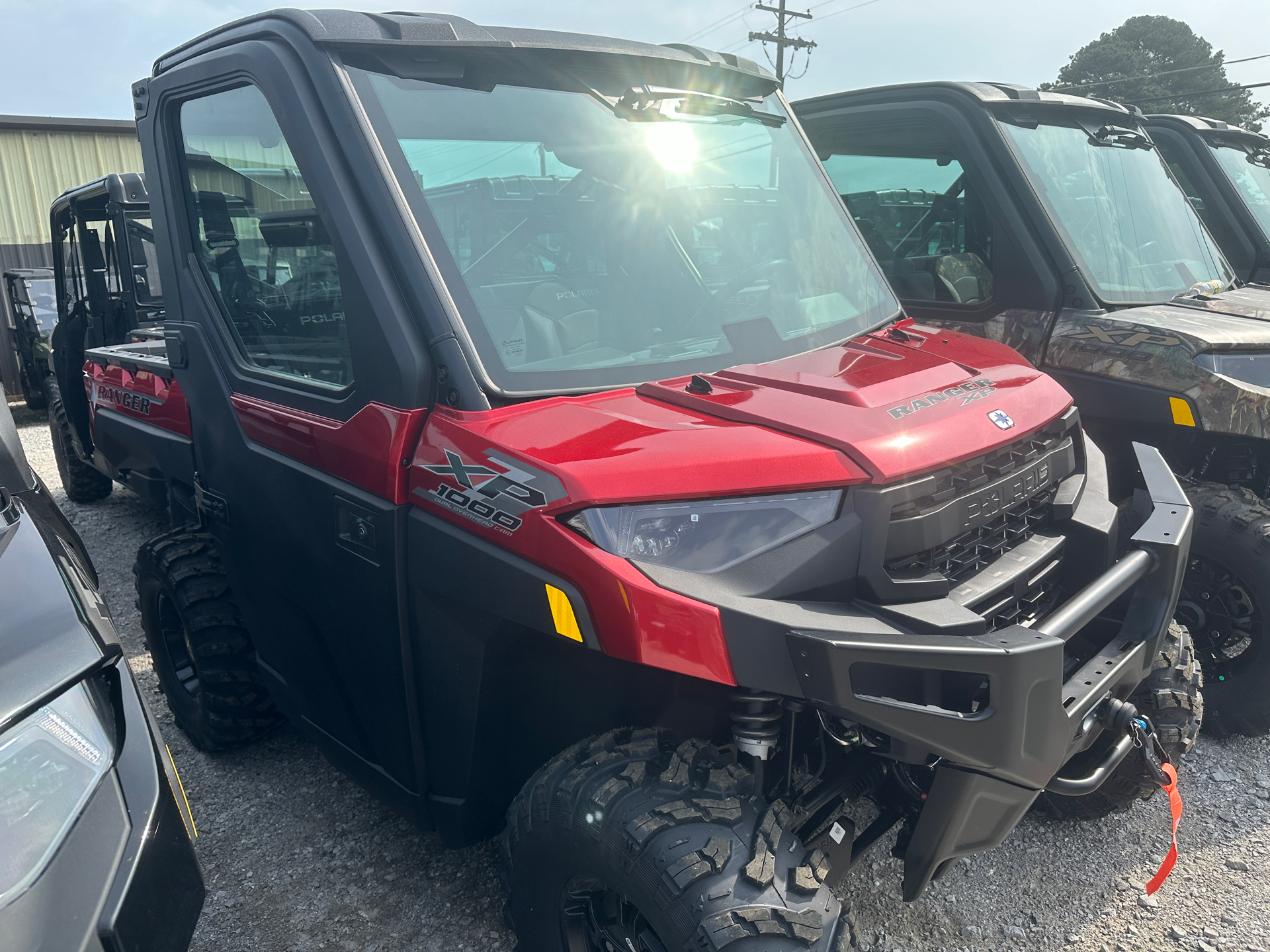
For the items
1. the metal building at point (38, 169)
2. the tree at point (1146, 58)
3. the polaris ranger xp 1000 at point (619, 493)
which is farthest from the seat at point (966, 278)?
the tree at point (1146, 58)

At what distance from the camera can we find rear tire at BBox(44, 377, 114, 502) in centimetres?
660

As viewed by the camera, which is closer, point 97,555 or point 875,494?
point 875,494

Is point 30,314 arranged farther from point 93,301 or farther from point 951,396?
point 951,396

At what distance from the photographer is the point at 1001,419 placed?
195 cm

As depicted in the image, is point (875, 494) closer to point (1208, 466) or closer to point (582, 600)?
point (582, 600)

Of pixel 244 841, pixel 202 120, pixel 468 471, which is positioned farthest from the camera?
pixel 244 841

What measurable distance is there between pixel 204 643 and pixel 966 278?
3.27 m

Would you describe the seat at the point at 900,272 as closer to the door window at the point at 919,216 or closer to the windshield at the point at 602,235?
the door window at the point at 919,216

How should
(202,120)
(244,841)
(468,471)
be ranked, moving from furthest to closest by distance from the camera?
(244,841) → (202,120) → (468,471)

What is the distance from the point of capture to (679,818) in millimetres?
1587

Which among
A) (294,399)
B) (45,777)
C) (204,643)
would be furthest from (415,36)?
(204,643)

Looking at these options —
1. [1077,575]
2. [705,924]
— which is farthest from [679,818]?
[1077,575]

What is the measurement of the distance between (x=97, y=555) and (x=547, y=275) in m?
4.84

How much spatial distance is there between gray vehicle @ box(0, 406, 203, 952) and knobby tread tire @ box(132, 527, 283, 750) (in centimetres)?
128
